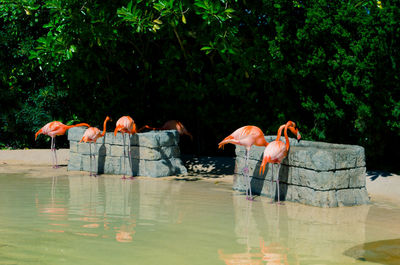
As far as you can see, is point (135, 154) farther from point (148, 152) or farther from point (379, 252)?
point (379, 252)

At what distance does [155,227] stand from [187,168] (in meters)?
A: 5.92

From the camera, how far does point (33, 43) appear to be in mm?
13836

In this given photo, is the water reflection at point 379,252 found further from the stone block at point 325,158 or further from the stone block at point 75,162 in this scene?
the stone block at point 75,162

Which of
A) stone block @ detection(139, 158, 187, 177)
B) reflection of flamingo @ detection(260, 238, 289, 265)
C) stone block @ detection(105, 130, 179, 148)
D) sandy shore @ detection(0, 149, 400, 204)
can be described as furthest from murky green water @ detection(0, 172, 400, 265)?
stone block @ detection(105, 130, 179, 148)

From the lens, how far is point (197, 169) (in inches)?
483

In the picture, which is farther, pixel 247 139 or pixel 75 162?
pixel 75 162

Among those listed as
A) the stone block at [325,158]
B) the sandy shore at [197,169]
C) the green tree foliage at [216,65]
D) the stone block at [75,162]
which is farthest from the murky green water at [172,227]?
the green tree foliage at [216,65]

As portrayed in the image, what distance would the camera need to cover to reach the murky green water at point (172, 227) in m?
5.30

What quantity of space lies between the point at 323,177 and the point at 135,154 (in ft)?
15.0

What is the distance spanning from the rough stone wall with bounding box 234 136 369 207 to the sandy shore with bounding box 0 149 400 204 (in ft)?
3.13

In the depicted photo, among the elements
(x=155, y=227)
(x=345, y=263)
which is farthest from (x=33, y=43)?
(x=345, y=263)

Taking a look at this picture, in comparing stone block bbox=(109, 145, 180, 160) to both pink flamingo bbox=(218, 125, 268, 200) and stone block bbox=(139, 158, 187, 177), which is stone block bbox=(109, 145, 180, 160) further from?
pink flamingo bbox=(218, 125, 268, 200)

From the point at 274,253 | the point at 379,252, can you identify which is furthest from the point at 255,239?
the point at 379,252

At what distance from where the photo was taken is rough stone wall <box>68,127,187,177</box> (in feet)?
35.8
